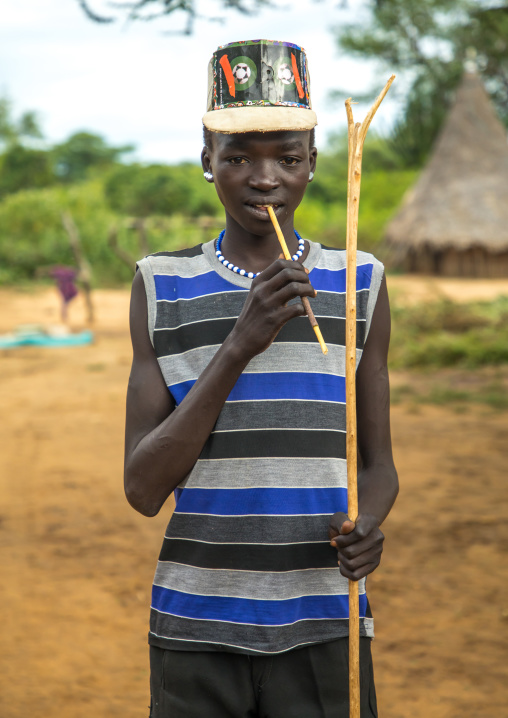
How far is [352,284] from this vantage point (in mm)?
1172

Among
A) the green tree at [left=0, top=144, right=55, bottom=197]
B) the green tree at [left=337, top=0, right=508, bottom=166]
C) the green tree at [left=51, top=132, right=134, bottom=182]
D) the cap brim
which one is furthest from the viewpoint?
the green tree at [left=51, top=132, right=134, bottom=182]

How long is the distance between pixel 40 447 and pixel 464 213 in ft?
45.2

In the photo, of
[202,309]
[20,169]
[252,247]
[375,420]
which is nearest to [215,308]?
[202,309]

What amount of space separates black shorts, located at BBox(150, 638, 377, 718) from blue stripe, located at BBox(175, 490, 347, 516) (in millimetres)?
226

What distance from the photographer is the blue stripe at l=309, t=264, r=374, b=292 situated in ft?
4.42

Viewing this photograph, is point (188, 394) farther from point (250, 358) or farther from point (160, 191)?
point (160, 191)

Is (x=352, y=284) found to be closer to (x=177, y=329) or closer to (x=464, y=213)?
(x=177, y=329)

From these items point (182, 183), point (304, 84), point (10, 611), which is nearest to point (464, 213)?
point (182, 183)

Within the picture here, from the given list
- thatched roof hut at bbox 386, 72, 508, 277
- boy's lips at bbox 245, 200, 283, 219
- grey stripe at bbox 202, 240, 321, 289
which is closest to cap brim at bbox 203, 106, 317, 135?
boy's lips at bbox 245, 200, 283, 219

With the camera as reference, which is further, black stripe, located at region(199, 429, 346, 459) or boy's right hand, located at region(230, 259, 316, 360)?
black stripe, located at region(199, 429, 346, 459)

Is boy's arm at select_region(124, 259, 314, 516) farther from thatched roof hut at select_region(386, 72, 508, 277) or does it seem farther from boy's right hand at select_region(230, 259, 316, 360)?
thatched roof hut at select_region(386, 72, 508, 277)

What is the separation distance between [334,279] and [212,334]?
24cm

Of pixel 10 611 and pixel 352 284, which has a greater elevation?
pixel 352 284

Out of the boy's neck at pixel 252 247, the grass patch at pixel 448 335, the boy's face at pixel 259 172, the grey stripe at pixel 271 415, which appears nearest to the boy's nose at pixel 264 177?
the boy's face at pixel 259 172
